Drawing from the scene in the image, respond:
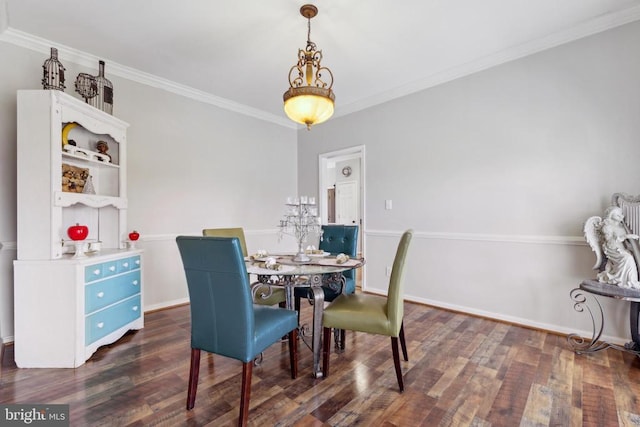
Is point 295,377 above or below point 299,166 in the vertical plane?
below

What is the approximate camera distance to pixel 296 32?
2.52 m

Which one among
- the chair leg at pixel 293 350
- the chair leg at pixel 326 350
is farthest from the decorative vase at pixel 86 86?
the chair leg at pixel 326 350

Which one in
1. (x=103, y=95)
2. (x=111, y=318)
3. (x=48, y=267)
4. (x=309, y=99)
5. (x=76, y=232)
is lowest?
(x=111, y=318)

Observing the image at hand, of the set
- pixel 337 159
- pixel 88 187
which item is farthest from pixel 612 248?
pixel 88 187

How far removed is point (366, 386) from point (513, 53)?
10.5 feet

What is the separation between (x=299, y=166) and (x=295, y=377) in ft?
11.8

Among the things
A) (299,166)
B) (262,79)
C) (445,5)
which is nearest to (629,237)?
(445,5)

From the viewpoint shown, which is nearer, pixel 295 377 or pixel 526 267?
pixel 295 377

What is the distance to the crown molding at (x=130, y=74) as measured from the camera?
254 centimetres

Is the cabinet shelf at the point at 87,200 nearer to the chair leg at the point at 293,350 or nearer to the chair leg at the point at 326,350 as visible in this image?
the chair leg at the point at 293,350

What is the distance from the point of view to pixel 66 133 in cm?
244

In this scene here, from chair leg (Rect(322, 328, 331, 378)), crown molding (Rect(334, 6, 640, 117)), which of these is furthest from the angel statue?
chair leg (Rect(322, 328, 331, 378))

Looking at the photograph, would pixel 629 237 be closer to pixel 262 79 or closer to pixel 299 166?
pixel 262 79

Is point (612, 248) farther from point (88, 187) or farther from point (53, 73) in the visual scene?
point (53, 73)
